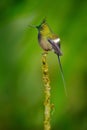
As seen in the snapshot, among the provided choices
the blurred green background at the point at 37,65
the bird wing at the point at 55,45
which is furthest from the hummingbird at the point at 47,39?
the blurred green background at the point at 37,65

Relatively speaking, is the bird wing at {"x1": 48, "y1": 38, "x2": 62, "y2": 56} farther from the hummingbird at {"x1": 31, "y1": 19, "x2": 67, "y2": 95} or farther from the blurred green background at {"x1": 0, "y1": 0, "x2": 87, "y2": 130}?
the blurred green background at {"x1": 0, "y1": 0, "x2": 87, "y2": 130}

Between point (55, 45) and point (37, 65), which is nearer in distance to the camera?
point (55, 45)

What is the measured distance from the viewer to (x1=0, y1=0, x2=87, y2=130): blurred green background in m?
1.19

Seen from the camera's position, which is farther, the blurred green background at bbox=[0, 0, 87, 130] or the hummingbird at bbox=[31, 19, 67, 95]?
the blurred green background at bbox=[0, 0, 87, 130]

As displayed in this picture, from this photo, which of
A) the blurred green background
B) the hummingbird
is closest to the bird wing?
the hummingbird

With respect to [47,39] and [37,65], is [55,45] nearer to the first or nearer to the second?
[47,39]

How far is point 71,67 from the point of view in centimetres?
120

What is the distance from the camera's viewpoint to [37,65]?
1209mm

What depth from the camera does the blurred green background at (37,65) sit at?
119cm

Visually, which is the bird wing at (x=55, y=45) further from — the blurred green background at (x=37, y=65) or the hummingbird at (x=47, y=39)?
the blurred green background at (x=37, y=65)

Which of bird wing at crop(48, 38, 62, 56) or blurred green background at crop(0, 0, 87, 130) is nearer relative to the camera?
bird wing at crop(48, 38, 62, 56)

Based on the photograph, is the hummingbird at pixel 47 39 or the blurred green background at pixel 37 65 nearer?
the hummingbird at pixel 47 39

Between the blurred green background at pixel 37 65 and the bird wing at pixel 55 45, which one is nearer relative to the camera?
the bird wing at pixel 55 45

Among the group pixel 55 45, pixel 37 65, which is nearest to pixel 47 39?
pixel 55 45
